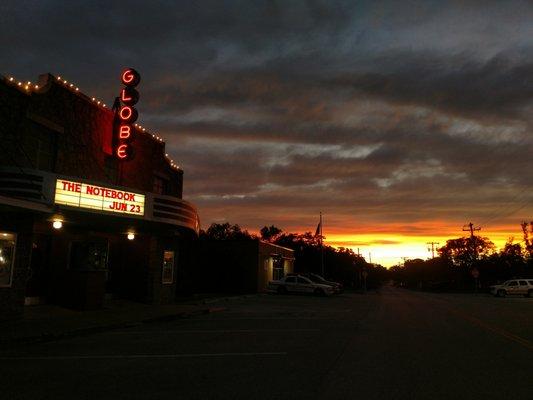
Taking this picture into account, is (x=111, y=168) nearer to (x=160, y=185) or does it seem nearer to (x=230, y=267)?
(x=160, y=185)

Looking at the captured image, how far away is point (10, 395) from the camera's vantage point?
23.7ft

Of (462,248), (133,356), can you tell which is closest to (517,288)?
(133,356)

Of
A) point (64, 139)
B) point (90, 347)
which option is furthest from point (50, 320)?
point (64, 139)

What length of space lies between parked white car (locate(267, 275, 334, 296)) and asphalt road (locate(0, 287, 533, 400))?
23.3m

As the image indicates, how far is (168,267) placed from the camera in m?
26.3

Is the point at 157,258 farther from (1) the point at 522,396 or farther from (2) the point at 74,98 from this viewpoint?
(1) the point at 522,396

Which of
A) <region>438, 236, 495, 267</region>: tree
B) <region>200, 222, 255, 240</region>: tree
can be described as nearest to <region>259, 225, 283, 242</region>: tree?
<region>200, 222, 255, 240</region>: tree

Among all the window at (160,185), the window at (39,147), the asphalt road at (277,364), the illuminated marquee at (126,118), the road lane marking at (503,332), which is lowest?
the asphalt road at (277,364)

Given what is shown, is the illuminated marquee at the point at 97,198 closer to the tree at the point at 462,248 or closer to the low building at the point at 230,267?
the low building at the point at 230,267

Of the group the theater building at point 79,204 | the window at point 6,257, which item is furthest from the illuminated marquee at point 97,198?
the window at point 6,257

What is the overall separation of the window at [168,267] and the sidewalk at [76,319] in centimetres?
227

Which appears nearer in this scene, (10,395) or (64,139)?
(10,395)

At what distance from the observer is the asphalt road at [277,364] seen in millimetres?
7477

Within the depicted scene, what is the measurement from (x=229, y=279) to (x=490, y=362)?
3505cm
